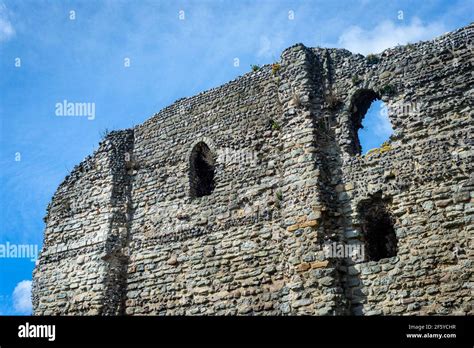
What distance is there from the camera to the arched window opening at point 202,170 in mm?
14289

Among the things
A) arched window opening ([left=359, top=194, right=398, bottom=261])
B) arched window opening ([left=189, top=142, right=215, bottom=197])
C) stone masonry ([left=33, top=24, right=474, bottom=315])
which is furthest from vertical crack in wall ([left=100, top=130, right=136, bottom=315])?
arched window opening ([left=359, top=194, right=398, bottom=261])

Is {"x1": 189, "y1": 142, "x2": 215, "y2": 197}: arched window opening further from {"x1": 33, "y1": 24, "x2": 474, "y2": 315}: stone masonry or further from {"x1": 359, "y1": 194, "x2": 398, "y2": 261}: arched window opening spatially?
{"x1": 359, "y1": 194, "x2": 398, "y2": 261}: arched window opening

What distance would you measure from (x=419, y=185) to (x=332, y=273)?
2341 millimetres

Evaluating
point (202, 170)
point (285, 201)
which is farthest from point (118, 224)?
point (285, 201)

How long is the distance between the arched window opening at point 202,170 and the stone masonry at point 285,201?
35 mm

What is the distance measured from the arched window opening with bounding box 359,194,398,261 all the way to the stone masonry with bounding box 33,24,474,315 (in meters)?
0.03

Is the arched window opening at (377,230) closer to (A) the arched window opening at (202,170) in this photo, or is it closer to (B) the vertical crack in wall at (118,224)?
(A) the arched window opening at (202,170)

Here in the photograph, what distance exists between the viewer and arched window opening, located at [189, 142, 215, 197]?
14289 mm

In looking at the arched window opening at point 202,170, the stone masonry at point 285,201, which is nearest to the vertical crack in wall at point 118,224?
the stone masonry at point 285,201

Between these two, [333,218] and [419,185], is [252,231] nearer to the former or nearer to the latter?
[333,218]

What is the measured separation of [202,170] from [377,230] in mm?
4790

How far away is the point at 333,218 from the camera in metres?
11.7

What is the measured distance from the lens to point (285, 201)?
12.2 m

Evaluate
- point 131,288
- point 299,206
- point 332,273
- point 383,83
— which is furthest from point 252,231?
point 383,83
